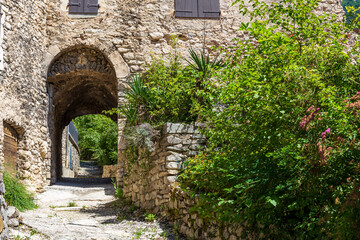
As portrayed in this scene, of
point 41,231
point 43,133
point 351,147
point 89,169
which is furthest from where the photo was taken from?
point 89,169

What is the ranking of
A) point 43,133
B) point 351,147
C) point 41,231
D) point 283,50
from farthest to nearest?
point 43,133
point 41,231
point 283,50
point 351,147

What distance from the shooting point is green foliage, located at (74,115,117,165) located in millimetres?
22320

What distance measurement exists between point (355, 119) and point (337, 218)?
764 mm

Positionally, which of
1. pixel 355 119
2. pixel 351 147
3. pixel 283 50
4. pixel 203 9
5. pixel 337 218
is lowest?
pixel 337 218

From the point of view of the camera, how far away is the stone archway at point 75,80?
10492 mm

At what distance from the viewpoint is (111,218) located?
7645 millimetres

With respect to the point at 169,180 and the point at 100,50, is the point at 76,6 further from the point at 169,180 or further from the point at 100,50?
the point at 169,180

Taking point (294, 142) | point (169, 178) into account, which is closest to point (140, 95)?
point (169, 178)

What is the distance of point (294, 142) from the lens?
3.39 m

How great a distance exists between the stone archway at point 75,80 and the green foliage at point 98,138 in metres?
8.10

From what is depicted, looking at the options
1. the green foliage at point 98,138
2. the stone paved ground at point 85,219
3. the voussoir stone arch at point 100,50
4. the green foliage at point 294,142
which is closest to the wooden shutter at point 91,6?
the voussoir stone arch at point 100,50

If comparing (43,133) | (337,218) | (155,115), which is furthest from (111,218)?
(337,218)

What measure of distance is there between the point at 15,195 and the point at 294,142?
220 inches

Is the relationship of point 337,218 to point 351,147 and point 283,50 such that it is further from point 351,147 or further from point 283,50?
point 283,50
